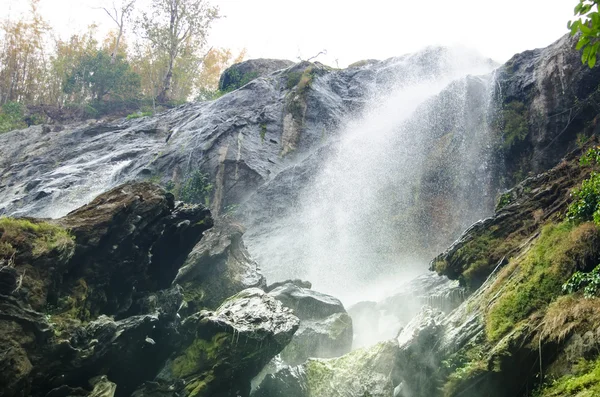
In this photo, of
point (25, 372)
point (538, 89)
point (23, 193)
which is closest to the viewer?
point (25, 372)

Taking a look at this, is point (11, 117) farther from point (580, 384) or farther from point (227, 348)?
point (580, 384)

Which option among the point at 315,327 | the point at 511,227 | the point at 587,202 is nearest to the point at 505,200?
the point at 511,227

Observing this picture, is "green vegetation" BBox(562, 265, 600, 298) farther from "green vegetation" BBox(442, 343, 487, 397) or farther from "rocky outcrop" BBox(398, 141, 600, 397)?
"green vegetation" BBox(442, 343, 487, 397)

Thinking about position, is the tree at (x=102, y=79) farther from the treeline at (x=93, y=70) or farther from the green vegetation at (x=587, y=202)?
the green vegetation at (x=587, y=202)

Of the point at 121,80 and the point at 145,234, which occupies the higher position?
the point at 121,80

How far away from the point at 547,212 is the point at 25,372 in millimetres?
12443

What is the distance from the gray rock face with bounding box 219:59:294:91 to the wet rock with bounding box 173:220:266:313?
25819 millimetres

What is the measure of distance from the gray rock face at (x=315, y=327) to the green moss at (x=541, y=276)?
5.73 meters

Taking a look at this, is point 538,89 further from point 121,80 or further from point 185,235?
point 121,80

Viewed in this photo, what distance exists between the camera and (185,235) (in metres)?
15.3

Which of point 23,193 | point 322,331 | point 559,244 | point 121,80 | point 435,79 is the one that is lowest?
point 322,331

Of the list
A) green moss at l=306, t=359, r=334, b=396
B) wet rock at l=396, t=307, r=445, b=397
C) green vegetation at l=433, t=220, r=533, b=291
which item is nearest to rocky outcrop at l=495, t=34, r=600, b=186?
green vegetation at l=433, t=220, r=533, b=291

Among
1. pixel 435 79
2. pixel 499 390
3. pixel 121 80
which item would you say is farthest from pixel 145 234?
pixel 121 80

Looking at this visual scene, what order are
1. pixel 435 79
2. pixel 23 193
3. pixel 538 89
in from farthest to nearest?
pixel 435 79 < pixel 23 193 < pixel 538 89
